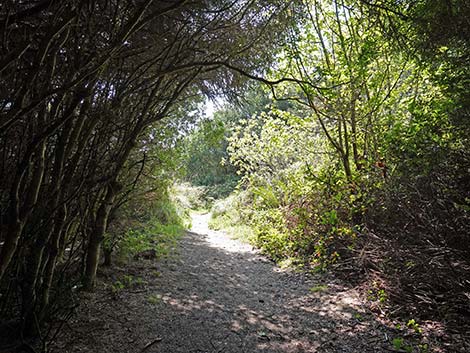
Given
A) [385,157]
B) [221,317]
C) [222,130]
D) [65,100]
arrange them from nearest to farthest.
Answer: [65,100], [221,317], [385,157], [222,130]

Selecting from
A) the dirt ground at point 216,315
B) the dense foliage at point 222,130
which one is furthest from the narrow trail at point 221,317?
the dense foliage at point 222,130

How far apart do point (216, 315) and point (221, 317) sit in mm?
69

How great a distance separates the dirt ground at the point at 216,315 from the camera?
269 centimetres

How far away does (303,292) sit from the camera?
Answer: 4.32 metres

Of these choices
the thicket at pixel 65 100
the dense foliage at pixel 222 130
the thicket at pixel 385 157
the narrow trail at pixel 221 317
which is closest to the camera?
the thicket at pixel 65 100

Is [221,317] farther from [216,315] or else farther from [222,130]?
[222,130]

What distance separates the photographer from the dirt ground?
2.69m

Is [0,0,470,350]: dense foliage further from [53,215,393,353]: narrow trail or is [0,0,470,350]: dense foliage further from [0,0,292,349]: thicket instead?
[53,215,393,353]: narrow trail

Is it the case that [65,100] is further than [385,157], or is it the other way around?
[385,157]

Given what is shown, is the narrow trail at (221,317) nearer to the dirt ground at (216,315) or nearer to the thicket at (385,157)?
the dirt ground at (216,315)

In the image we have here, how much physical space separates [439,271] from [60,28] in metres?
3.56

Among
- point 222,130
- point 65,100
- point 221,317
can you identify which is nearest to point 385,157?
point 222,130

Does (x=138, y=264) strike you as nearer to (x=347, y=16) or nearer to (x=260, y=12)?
(x=260, y=12)

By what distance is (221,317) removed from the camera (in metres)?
3.34
